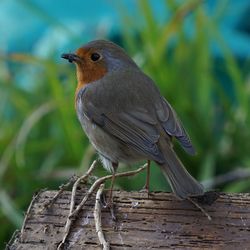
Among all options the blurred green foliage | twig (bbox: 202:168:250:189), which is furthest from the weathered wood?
the blurred green foliage

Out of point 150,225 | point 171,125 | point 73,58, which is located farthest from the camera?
point 73,58

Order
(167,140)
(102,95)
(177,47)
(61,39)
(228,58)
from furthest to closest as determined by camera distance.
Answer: (61,39), (177,47), (228,58), (102,95), (167,140)

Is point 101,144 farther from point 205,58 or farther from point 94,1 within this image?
point 94,1

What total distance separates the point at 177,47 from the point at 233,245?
2590 mm

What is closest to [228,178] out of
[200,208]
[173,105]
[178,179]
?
[173,105]

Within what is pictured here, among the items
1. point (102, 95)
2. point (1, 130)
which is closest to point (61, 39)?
point (1, 130)

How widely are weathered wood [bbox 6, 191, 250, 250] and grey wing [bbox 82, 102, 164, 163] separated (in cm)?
29

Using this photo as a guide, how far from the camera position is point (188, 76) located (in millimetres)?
4711

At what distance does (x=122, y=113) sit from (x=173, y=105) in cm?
150

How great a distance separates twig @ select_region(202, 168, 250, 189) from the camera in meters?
3.97

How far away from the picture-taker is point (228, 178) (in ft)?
13.5

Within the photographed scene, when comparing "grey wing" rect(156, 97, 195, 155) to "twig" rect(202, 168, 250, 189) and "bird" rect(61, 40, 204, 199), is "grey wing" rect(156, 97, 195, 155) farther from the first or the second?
"twig" rect(202, 168, 250, 189)

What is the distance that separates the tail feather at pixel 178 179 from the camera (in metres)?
2.48

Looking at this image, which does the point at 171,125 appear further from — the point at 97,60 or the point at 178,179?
the point at 97,60
